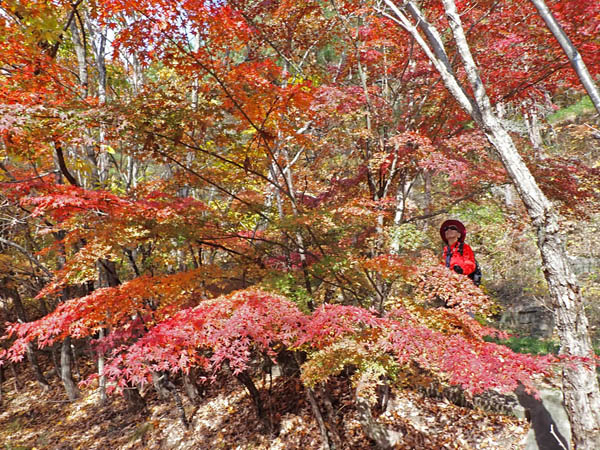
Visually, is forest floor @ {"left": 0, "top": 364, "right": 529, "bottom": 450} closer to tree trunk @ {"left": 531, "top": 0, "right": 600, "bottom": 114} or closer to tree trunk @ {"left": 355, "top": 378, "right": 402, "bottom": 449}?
tree trunk @ {"left": 355, "top": 378, "right": 402, "bottom": 449}

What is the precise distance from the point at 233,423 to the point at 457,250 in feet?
19.2

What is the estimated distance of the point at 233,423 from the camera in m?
6.53

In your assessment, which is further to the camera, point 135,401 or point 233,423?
point 135,401

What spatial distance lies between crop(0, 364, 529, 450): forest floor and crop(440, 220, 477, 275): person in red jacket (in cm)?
243

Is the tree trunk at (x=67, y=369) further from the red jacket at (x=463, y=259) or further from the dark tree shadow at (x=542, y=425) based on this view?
the dark tree shadow at (x=542, y=425)

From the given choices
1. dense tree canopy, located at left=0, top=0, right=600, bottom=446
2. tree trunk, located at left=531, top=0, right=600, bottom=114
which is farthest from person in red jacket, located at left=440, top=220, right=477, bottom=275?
tree trunk, located at left=531, top=0, right=600, bottom=114

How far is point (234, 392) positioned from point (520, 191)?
743 cm

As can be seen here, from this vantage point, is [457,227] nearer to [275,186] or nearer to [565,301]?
[565,301]

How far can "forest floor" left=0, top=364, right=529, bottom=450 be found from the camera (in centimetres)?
464

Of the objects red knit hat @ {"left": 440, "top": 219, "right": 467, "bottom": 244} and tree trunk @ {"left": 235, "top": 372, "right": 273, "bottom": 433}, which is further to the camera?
tree trunk @ {"left": 235, "top": 372, "right": 273, "bottom": 433}

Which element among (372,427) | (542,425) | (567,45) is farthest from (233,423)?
(567,45)

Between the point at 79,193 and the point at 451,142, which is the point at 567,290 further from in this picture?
the point at 79,193

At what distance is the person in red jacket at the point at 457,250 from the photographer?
395 centimetres

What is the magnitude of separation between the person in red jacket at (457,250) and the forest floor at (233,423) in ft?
7.97
